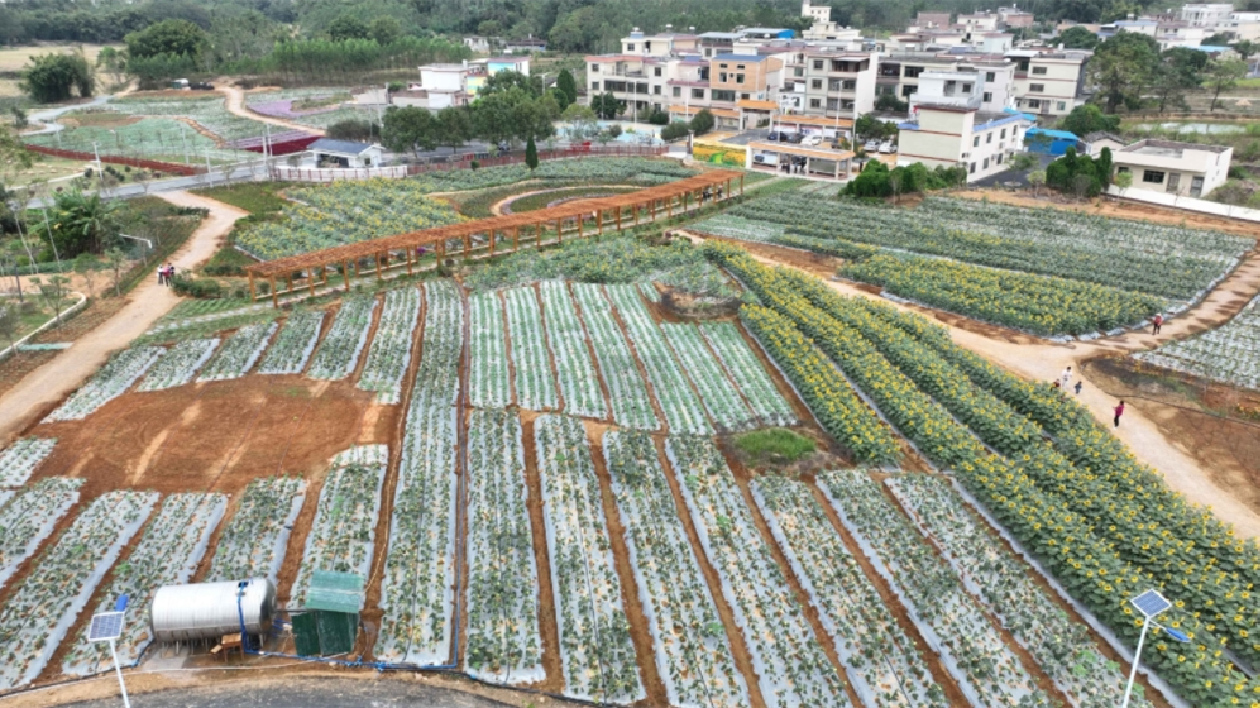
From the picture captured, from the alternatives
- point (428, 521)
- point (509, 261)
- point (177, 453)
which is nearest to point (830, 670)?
point (428, 521)

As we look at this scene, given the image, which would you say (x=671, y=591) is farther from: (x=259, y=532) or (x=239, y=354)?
(x=239, y=354)

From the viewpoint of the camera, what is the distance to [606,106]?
86.2 metres

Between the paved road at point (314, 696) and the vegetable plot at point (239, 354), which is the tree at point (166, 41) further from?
the paved road at point (314, 696)

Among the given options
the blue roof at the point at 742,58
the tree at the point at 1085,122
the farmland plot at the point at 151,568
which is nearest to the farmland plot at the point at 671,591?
the farmland plot at the point at 151,568

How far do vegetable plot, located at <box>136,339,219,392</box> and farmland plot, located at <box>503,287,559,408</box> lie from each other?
10879 mm

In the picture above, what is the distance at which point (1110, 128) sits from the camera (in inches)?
2901

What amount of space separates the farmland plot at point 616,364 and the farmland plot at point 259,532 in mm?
9629

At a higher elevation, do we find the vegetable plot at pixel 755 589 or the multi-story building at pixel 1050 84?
the multi-story building at pixel 1050 84

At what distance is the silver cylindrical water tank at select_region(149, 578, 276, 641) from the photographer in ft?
55.8

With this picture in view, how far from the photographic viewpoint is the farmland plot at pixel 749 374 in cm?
2736

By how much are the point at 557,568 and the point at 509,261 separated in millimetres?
24495

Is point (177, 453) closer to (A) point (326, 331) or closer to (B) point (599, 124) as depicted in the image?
(A) point (326, 331)

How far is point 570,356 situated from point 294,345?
33.1 ft

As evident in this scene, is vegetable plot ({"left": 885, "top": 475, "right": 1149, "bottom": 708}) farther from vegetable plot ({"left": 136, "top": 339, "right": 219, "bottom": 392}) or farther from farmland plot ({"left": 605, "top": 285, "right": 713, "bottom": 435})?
vegetable plot ({"left": 136, "top": 339, "right": 219, "bottom": 392})
